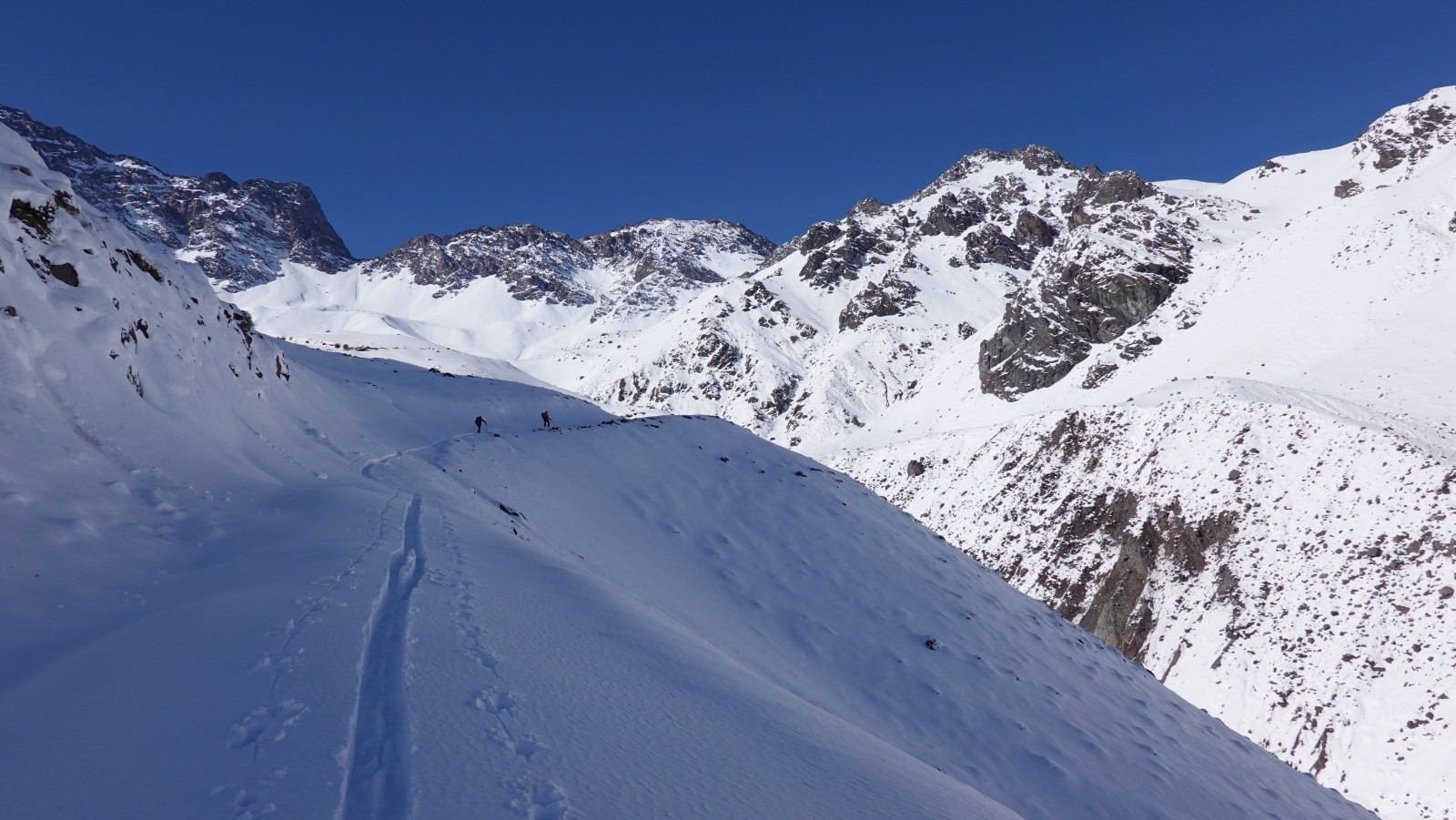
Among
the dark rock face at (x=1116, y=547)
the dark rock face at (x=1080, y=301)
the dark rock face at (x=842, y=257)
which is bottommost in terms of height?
the dark rock face at (x=1116, y=547)

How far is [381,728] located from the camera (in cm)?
447

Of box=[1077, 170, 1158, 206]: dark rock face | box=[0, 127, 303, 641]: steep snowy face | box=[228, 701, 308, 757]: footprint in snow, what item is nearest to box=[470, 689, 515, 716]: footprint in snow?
box=[228, 701, 308, 757]: footprint in snow

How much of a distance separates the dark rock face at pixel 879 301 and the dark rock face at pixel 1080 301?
3482 centimetres

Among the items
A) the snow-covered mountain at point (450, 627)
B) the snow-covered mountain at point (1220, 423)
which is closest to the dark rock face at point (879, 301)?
the snow-covered mountain at point (1220, 423)

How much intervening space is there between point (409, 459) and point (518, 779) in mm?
16128

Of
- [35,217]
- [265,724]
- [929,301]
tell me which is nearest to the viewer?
[265,724]

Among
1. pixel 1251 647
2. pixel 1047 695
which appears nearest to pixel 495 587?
pixel 1047 695

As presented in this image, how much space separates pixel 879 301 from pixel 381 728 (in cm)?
10272

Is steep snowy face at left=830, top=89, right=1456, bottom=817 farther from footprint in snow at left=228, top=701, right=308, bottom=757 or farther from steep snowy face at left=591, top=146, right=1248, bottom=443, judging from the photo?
footprint in snow at left=228, top=701, right=308, bottom=757

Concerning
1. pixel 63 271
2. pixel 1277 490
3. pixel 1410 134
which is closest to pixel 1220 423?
pixel 1277 490

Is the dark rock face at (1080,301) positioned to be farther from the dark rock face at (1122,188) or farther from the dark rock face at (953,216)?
the dark rock face at (953,216)

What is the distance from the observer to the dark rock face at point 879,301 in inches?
3994

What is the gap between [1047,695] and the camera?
45.2 ft

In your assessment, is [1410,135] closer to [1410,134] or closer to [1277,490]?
[1410,134]
